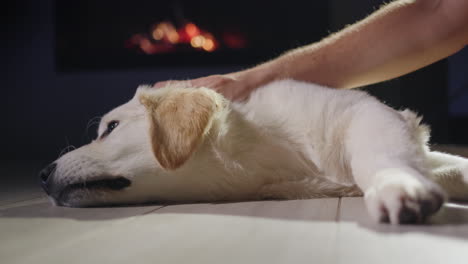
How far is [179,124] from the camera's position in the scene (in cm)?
117

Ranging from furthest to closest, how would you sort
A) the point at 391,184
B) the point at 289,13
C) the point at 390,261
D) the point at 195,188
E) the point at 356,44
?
the point at 289,13, the point at 356,44, the point at 195,188, the point at 391,184, the point at 390,261

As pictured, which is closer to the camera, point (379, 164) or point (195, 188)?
point (379, 164)

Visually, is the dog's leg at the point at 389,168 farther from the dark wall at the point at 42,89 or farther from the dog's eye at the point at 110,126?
the dark wall at the point at 42,89

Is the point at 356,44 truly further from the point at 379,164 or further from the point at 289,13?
the point at 289,13

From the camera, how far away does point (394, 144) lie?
1.04m

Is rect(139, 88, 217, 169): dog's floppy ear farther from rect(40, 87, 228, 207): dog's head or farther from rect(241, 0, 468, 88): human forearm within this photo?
rect(241, 0, 468, 88): human forearm

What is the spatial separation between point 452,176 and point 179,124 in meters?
0.77

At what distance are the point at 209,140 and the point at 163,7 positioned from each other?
3238 mm

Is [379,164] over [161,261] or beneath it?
over

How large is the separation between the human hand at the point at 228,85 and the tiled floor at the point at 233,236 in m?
0.49

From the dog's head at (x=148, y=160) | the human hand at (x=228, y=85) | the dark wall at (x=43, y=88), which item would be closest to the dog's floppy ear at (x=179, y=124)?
the dog's head at (x=148, y=160)

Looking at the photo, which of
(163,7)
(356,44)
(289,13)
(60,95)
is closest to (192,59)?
(163,7)

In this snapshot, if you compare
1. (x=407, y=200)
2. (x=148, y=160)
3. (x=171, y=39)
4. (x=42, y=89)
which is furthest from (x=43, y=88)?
(x=407, y=200)

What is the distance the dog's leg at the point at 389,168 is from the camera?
2.65 ft
